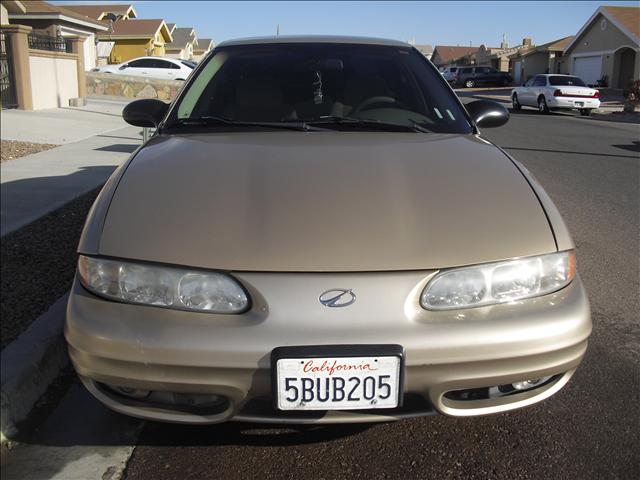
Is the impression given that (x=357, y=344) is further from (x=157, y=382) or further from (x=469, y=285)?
(x=157, y=382)

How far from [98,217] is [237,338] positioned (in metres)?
0.75

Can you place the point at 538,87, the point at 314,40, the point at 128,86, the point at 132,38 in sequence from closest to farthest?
the point at 314,40 → the point at 128,86 → the point at 538,87 → the point at 132,38

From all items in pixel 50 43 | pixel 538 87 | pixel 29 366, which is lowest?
pixel 29 366

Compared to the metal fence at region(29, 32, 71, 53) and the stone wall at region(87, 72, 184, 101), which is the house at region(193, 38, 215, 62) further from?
the metal fence at region(29, 32, 71, 53)

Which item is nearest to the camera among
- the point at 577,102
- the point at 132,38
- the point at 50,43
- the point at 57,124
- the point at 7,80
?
the point at 57,124

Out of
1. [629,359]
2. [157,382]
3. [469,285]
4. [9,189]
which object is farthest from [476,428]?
[9,189]

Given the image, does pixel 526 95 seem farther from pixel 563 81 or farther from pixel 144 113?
pixel 144 113

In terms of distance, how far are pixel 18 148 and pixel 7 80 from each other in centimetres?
665

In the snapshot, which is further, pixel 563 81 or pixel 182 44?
pixel 182 44

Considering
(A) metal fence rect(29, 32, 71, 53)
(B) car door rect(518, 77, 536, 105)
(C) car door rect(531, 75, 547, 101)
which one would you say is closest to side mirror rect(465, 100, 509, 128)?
(A) metal fence rect(29, 32, 71, 53)

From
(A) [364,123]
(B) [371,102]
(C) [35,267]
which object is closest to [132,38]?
(C) [35,267]

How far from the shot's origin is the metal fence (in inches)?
651

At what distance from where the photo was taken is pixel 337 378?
6.23ft

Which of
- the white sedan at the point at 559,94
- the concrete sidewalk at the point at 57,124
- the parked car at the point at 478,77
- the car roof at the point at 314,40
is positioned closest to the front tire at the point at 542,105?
the white sedan at the point at 559,94
